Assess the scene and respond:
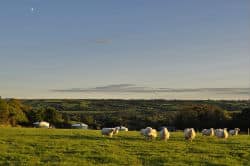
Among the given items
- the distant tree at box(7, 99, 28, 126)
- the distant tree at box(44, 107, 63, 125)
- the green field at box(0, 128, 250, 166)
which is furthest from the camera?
the distant tree at box(44, 107, 63, 125)

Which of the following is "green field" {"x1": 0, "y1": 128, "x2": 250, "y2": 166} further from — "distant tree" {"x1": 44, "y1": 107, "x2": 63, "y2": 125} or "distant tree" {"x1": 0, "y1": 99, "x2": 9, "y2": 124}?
"distant tree" {"x1": 44, "y1": 107, "x2": 63, "y2": 125}

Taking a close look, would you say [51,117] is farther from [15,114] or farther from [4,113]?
[4,113]

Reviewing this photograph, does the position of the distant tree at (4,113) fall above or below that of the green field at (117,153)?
above

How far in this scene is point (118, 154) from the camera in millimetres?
28594

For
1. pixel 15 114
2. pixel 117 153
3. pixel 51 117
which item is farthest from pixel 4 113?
pixel 117 153

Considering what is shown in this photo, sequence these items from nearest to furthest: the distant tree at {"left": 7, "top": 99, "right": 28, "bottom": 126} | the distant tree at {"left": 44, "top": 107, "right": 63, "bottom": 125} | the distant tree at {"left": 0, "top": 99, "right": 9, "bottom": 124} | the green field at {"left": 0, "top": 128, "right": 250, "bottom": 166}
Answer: the green field at {"left": 0, "top": 128, "right": 250, "bottom": 166}, the distant tree at {"left": 0, "top": 99, "right": 9, "bottom": 124}, the distant tree at {"left": 7, "top": 99, "right": 28, "bottom": 126}, the distant tree at {"left": 44, "top": 107, "right": 63, "bottom": 125}

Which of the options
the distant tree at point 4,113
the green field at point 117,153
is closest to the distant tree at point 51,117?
the distant tree at point 4,113

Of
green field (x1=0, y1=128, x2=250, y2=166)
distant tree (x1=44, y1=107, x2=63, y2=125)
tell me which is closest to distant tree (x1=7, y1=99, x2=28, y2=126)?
distant tree (x1=44, y1=107, x2=63, y2=125)

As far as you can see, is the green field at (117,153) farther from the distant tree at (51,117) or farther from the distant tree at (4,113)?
the distant tree at (51,117)

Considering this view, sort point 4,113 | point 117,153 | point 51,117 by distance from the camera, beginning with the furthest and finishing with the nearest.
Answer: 1. point 51,117
2. point 4,113
3. point 117,153

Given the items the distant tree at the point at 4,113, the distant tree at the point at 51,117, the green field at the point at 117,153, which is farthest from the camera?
the distant tree at the point at 51,117

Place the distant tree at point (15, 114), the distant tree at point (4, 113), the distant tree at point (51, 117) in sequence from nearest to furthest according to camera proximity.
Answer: the distant tree at point (4, 113)
the distant tree at point (15, 114)
the distant tree at point (51, 117)

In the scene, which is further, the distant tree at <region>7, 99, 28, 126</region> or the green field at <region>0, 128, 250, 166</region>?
the distant tree at <region>7, 99, 28, 126</region>

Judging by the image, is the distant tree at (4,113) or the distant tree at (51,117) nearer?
the distant tree at (4,113)
